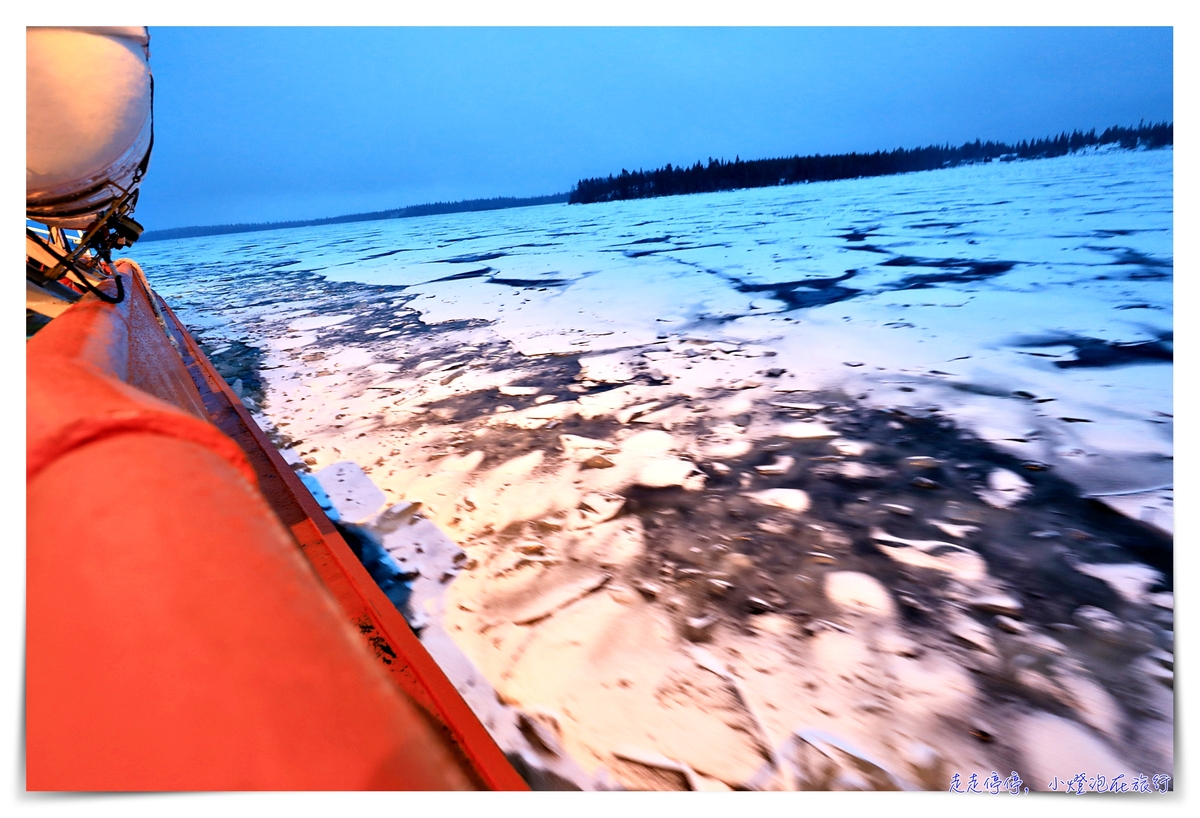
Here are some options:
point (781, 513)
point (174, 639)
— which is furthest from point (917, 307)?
point (174, 639)

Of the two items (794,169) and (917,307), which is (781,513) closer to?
(917,307)

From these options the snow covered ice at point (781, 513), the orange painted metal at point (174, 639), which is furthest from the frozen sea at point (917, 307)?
the orange painted metal at point (174, 639)

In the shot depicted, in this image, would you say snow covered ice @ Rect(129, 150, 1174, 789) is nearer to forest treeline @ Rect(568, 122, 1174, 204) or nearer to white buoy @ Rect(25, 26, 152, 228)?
white buoy @ Rect(25, 26, 152, 228)

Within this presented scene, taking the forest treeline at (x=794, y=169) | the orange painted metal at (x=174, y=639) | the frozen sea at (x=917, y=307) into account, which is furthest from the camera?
the forest treeline at (x=794, y=169)

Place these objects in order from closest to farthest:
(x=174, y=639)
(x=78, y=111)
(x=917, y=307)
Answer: (x=174, y=639) < (x=78, y=111) < (x=917, y=307)

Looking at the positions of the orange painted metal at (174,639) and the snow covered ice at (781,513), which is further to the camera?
the snow covered ice at (781,513)

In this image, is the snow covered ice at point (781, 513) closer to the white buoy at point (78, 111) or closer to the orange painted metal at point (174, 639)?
the orange painted metal at point (174, 639)

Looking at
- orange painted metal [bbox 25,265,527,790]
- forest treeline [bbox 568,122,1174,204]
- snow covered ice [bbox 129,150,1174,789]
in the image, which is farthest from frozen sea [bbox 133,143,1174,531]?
forest treeline [bbox 568,122,1174,204]
